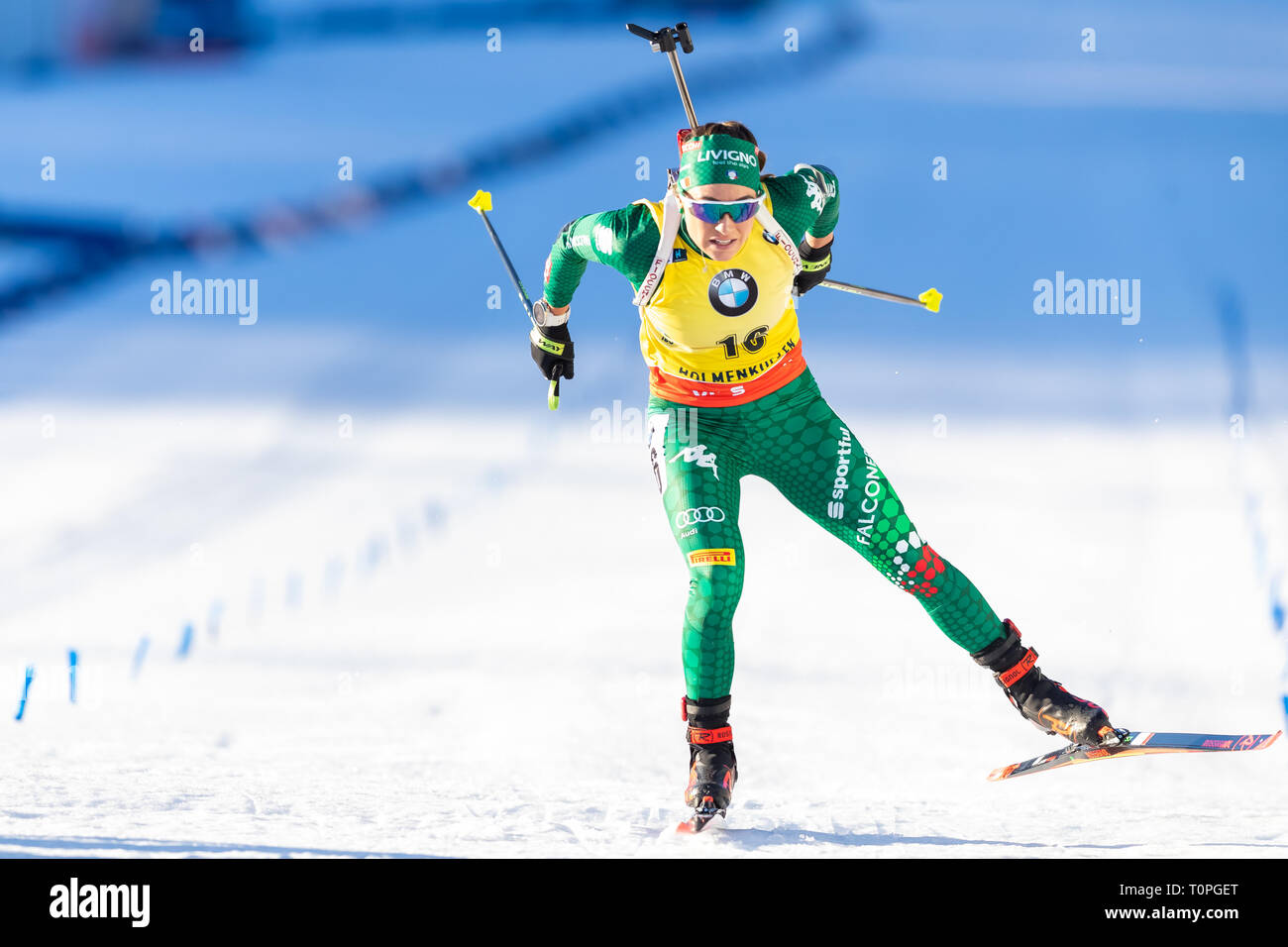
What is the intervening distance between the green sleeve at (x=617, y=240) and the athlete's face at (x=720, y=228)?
130 mm

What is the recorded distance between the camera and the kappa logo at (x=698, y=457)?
3.60 meters

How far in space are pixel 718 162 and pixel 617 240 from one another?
1.24 ft

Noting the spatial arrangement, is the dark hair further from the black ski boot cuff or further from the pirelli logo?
the black ski boot cuff

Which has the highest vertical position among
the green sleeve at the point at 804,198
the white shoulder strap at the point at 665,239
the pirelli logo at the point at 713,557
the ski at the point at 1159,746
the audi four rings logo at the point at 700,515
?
the green sleeve at the point at 804,198

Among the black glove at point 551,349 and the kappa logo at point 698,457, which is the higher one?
the black glove at point 551,349

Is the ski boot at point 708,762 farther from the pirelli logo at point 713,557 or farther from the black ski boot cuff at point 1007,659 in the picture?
the black ski boot cuff at point 1007,659

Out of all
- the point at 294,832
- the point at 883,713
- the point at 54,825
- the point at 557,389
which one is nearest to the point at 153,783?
the point at 54,825

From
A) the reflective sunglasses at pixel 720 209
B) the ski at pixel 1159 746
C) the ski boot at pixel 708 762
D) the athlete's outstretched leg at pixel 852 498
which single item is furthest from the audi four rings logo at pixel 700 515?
the ski at pixel 1159 746

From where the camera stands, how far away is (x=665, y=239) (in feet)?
11.4

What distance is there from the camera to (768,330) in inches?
145

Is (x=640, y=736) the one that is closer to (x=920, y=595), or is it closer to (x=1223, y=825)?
(x=920, y=595)

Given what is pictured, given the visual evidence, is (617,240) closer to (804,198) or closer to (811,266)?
(804,198)

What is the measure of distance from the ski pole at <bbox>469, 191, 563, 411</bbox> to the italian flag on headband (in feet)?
2.76

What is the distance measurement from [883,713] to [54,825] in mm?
4146
